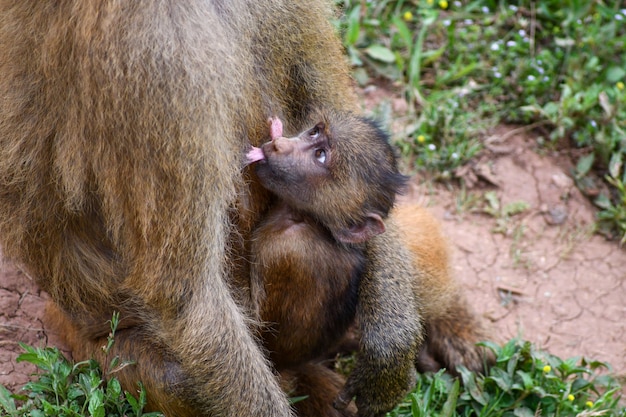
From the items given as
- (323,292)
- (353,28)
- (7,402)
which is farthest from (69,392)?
(353,28)

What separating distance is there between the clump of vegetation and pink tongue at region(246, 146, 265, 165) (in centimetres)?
216

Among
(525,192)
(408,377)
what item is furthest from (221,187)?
(525,192)

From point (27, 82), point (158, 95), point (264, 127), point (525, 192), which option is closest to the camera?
point (158, 95)

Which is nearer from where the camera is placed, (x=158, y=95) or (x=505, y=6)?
(x=158, y=95)

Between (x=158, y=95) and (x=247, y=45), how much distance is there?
0.58 metres

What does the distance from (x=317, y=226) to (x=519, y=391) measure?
1326 millimetres

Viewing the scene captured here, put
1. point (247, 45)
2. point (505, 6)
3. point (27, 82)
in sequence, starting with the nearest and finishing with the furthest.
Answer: point (27, 82) < point (247, 45) < point (505, 6)

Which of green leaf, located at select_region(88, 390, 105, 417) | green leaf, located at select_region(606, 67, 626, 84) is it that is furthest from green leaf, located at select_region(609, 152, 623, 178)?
green leaf, located at select_region(88, 390, 105, 417)

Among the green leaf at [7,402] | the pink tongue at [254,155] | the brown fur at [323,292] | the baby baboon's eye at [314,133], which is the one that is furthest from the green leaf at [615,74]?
the green leaf at [7,402]

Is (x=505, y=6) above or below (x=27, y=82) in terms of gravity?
below

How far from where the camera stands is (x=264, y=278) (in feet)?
11.7

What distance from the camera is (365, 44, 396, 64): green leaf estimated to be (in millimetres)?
5867

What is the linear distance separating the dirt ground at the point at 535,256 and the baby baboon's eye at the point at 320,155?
62.9 inches

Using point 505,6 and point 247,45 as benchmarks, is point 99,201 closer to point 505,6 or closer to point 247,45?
point 247,45
